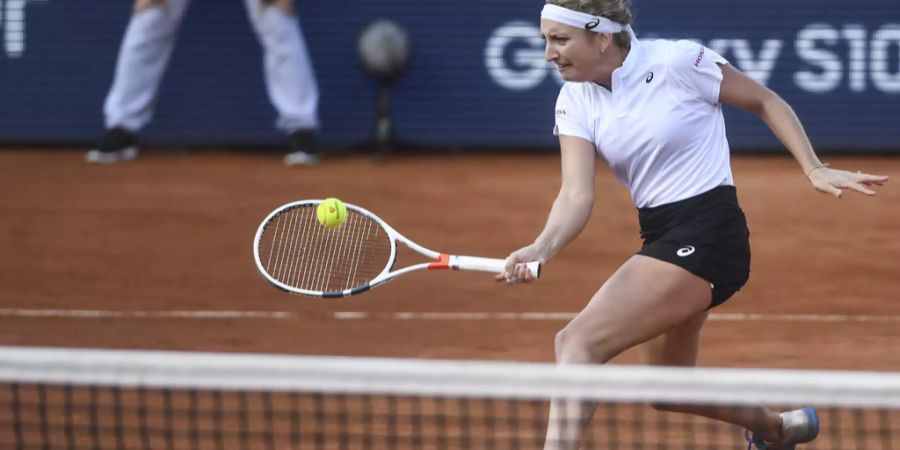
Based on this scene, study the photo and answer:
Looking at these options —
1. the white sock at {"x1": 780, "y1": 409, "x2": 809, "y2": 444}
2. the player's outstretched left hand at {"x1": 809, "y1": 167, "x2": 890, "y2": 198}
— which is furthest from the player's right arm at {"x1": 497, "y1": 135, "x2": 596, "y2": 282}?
the white sock at {"x1": 780, "y1": 409, "x2": 809, "y2": 444}

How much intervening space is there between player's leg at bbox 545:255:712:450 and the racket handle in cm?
18

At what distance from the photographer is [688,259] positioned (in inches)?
155

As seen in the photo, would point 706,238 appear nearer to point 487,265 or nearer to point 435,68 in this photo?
point 487,265

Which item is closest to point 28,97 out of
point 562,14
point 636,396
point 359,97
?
point 359,97

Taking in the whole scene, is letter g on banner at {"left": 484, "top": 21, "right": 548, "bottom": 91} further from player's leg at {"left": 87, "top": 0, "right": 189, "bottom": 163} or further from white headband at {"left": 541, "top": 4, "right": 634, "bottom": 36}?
white headband at {"left": 541, "top": 4, "right": 634, "bottom": 36}

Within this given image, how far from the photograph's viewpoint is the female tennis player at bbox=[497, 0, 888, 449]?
3926 millimetres

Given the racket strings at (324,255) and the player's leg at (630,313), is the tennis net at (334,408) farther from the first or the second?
the racket strings at (324,255)

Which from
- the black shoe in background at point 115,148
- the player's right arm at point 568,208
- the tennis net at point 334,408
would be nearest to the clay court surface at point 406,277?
the black shoe in background at point 115,148

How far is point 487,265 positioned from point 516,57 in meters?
6.13

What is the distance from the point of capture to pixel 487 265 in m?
3.89

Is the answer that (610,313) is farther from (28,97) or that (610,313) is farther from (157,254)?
(28,97)

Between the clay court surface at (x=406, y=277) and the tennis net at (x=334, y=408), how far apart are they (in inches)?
27.0

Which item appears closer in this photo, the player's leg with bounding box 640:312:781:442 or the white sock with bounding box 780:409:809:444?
the player's leg with bounding box 640:312:781:442

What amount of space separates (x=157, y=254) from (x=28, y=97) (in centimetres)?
303
